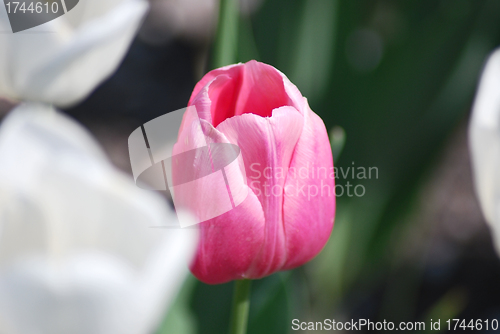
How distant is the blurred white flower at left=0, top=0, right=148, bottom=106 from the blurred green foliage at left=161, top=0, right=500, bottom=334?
15.7 inches

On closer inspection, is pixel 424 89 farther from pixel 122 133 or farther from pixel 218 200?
pixel 122 133

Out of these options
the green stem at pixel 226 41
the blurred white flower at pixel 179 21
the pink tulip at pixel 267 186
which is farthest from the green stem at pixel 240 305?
the blurred white flower at pixel 179 21

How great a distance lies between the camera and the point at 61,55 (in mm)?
259

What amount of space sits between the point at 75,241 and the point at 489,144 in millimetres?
216

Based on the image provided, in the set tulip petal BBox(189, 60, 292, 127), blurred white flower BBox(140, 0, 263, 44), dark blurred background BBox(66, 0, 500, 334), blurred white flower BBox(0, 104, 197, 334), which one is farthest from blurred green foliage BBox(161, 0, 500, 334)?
blurred white flower BBox(140, 0, 263, 44)

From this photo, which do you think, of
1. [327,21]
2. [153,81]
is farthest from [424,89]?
[153,81]

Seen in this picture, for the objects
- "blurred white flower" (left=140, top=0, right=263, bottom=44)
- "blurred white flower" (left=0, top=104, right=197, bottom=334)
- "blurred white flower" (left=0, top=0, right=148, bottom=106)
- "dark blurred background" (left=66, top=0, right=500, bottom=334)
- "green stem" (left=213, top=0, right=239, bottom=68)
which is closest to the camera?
"blurred white flower" (left=0, top=104, right=197, bottom=334)

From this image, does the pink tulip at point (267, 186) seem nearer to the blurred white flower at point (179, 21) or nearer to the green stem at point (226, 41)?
the green stem at point (226, 41)

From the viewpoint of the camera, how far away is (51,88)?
0.29 m

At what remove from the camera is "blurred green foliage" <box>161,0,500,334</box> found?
765 millimetres

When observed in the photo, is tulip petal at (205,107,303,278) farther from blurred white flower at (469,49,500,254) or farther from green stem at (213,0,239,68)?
green stem at (213,0,239,68)

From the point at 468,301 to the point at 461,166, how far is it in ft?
1.32

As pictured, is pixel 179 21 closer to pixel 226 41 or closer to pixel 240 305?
pixel 226 41

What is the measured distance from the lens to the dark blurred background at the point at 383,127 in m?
0.76
